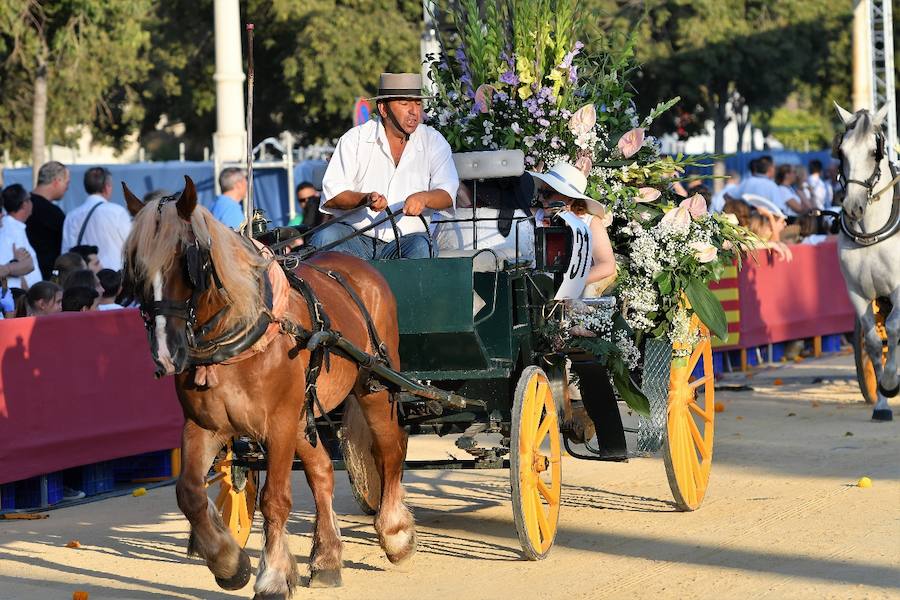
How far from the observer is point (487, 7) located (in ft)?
30.5

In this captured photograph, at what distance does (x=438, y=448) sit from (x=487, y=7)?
12.4 feet

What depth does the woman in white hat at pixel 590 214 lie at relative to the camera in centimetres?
845

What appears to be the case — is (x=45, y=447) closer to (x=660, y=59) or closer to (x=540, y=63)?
(x=540, y=63)

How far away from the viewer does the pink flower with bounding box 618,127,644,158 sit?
920 centimetres

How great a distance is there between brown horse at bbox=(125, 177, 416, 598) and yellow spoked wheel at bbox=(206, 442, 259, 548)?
30.4 inches

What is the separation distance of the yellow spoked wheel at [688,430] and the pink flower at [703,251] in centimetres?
39

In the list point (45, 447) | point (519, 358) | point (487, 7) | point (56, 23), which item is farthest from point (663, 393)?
point (56, 23)

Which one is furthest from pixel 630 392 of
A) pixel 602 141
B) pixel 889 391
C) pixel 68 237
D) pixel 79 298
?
pixel 68 237

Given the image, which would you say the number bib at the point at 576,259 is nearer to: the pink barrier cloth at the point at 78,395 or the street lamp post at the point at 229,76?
the pink barrier cloth at the point at 78,395

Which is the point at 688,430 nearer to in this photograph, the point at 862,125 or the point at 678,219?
the point at 678,219

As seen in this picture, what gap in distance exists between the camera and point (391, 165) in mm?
8219

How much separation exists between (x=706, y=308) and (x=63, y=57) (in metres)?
21.3

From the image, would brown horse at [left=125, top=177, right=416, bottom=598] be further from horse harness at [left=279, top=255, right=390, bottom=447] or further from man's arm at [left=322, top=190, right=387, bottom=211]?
man's arm at [left=322, top=190, right=387, bottom=211]

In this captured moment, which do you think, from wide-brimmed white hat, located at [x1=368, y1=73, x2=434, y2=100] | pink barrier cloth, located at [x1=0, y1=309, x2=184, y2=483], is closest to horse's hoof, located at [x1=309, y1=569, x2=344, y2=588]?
wide-brimmed white hat, located at [x1=368, y1=73, x2=434, y2=100]
